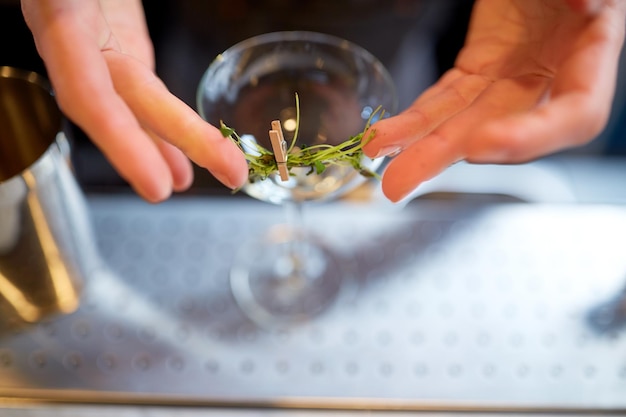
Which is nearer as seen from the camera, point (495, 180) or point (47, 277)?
point (47, 277)

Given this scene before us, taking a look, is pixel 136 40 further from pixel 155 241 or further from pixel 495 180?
pixel 495 180

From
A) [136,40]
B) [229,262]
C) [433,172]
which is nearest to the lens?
[433,172]

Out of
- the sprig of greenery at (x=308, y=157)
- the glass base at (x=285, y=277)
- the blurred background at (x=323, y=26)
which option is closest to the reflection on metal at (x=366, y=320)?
the glass base at (x=285, y=277)

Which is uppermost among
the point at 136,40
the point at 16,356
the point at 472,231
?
the point at 136,40

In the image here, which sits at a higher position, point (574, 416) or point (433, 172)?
point (433, 172)

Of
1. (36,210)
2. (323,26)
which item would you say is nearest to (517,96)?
(36,210)

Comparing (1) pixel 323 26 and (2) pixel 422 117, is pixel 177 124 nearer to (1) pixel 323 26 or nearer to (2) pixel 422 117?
(2) pixel 422 117

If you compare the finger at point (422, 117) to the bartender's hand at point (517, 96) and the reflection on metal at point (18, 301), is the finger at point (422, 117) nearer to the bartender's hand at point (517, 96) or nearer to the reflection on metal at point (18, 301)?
the bartender's hand at point (517, 96)

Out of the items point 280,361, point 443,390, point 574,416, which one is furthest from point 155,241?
point 574,416
